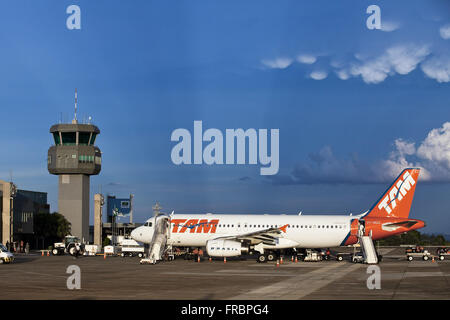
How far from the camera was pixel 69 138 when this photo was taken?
111 m

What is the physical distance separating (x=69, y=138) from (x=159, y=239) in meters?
62.7

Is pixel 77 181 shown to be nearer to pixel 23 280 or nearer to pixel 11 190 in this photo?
pixel 11 190

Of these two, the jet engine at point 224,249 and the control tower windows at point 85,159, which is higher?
the control tower windows at point 85,159

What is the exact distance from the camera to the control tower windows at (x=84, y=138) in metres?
111

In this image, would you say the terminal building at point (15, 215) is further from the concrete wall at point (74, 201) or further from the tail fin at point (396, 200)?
the tail fin at point (396, 200)

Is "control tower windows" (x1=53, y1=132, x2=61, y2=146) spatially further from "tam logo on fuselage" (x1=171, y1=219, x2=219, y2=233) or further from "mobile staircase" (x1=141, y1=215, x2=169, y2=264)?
"tam logo on fuselage" (x1=171, y1=219, x2=219, y2=233)

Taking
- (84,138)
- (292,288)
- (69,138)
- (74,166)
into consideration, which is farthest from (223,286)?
(69,138)

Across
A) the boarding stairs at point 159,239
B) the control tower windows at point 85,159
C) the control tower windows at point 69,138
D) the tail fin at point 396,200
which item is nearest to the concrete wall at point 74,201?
the control tower windows at point 85,159

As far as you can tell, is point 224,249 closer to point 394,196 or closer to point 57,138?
point 394,196

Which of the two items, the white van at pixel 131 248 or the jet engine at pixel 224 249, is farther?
the white van at pixel 131 248

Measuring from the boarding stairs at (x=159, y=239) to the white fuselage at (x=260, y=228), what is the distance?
29.7 inches

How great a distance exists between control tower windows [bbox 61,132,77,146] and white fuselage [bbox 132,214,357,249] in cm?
5849

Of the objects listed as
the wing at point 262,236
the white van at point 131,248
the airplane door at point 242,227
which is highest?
the airplane door at point 242,227
